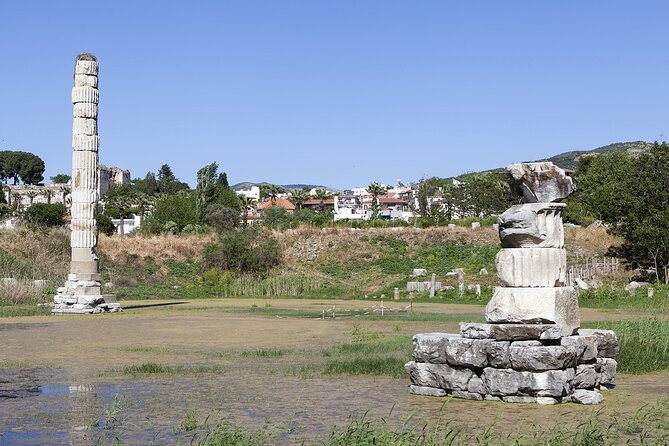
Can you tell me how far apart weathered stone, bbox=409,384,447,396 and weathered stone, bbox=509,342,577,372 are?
4.14ft

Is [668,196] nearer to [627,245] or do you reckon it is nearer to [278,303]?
[627,245]

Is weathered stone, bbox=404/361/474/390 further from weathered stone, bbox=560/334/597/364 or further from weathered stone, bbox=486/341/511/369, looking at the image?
weathered stone, bbox=560/334/597/364

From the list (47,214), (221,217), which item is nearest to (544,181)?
(221,217)

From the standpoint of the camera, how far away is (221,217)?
3157 inches

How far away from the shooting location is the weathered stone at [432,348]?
1309cm

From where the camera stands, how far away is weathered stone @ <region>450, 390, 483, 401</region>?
1268cm

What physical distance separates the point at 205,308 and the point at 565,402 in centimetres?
2529

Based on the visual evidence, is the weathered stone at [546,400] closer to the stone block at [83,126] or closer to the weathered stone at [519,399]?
the weathered stone at [519,399]

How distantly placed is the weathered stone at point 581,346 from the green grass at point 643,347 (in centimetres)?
275

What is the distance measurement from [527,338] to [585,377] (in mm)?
960

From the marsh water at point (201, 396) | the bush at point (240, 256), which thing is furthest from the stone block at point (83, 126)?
the bush at point (240, 256)

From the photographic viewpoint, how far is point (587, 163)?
98250 millimetres

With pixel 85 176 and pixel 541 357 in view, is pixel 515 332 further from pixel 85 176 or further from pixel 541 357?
pixel 85 176

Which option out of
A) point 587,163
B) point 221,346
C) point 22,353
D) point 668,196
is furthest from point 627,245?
point 587,163
